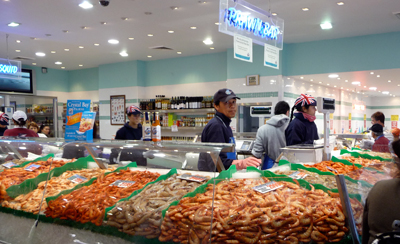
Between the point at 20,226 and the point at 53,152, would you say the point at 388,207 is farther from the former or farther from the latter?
the point at 53,152

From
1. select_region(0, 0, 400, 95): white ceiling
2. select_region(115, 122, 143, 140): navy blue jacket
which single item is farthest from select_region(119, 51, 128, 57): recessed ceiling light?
select_region(115, 122, 143, 140): navy blue jacket

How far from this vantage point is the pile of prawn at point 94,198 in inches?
83.1

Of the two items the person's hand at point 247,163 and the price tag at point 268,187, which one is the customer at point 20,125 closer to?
the person's hand at point 247,163

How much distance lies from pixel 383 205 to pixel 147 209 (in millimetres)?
1223

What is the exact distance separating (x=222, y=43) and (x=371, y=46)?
3546mm

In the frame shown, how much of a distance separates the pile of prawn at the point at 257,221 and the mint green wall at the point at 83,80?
466 inches

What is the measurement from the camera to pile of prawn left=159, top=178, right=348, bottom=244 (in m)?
1.77

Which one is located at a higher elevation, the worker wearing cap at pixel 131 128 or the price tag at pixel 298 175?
the worker wearing cap at pixel 131 128

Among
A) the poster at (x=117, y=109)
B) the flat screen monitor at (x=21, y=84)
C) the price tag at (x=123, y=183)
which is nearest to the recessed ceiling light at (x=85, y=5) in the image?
the price tag at (x=123, y=183)

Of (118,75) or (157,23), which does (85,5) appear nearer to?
(157,23)

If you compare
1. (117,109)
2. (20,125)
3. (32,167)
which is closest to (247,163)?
(32,167)

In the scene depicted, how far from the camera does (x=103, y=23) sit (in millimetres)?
6961

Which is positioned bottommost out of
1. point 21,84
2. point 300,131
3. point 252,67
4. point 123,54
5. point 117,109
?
point 300,131

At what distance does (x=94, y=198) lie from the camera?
7.31ft
